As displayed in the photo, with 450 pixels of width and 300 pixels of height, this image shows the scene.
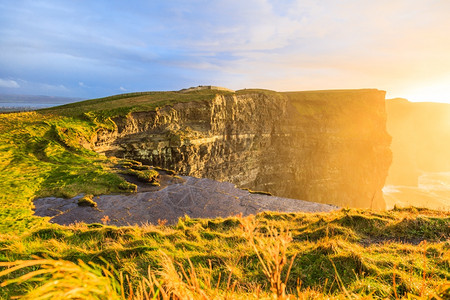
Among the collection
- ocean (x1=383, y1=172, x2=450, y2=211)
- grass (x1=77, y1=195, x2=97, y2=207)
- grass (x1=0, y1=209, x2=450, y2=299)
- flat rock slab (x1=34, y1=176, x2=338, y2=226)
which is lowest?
ocean (x1=383, y1=172, x2=450, y2=211)

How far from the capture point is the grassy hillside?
62.6 inches

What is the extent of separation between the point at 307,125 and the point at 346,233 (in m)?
51.4

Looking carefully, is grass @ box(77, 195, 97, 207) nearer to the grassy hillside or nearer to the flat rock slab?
the flat rock slab

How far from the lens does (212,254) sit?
17.6 ft

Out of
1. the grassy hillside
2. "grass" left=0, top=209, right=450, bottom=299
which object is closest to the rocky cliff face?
the grassy hillside

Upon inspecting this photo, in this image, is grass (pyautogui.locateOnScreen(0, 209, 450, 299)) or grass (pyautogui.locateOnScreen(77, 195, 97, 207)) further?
grass (pyautogui.locateOnScreen(77, 195, 97, 207))

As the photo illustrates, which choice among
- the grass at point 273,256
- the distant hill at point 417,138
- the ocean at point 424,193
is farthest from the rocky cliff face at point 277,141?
the distant hill at point 417,138

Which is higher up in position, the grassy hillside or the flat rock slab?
the grassy hillside

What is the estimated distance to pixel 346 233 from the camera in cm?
760

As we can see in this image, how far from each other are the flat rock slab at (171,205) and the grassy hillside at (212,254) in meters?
1.08

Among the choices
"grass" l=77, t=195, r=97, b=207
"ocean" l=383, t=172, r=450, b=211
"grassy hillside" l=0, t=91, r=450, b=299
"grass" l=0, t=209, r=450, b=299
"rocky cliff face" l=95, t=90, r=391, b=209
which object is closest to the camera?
"grassy hillside" l=0, t=91, r=450, b=299

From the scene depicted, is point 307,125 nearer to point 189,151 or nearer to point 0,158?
point 189,151

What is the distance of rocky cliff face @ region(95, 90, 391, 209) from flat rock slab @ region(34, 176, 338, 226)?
13.6m

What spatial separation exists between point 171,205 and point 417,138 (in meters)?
189
